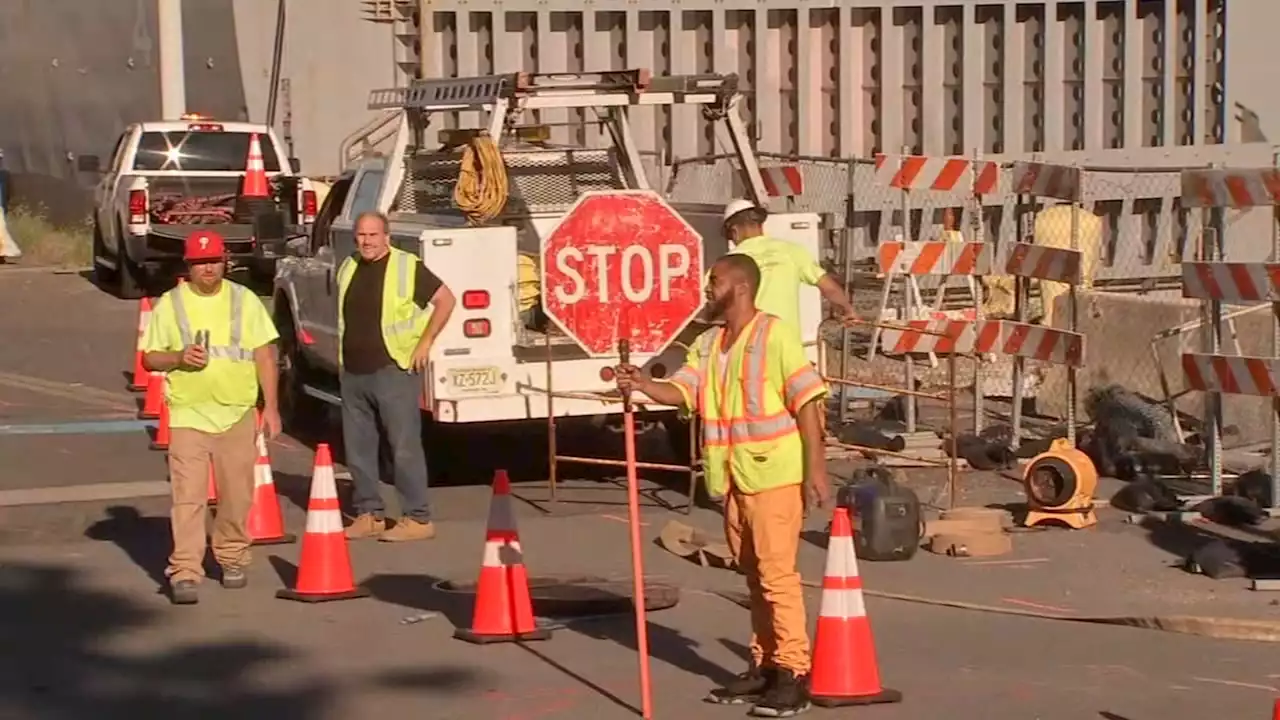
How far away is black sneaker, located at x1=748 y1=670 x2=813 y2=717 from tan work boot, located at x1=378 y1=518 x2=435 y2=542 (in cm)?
405

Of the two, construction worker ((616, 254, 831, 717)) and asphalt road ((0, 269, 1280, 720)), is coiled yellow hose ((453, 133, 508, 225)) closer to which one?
asphalt road ((0, 269, 1280, 720))

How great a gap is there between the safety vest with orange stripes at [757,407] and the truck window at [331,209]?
714cm

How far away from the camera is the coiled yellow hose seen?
42.6 ft

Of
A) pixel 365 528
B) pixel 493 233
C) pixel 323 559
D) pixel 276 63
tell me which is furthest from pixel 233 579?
pixel 276 63

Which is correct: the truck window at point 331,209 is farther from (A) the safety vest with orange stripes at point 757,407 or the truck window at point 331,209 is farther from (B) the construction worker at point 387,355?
(A) the safety vest with orange stripes at point 757,407

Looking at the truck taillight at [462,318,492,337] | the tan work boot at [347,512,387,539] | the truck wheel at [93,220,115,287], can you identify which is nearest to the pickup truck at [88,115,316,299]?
the truck wheel at [93,220,115,287]

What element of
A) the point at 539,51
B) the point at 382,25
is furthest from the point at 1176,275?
the point at 382,25

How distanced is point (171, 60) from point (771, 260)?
577 inches

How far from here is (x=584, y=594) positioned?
9984 mm

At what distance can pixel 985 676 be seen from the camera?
8625 millimetres

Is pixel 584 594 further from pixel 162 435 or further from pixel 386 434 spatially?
pixel 162 435

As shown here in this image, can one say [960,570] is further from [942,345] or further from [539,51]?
[539,51]

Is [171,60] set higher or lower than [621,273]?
higher

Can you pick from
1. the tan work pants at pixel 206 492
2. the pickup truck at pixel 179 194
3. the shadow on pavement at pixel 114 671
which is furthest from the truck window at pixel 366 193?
the pickup truck at pixel 179 194
